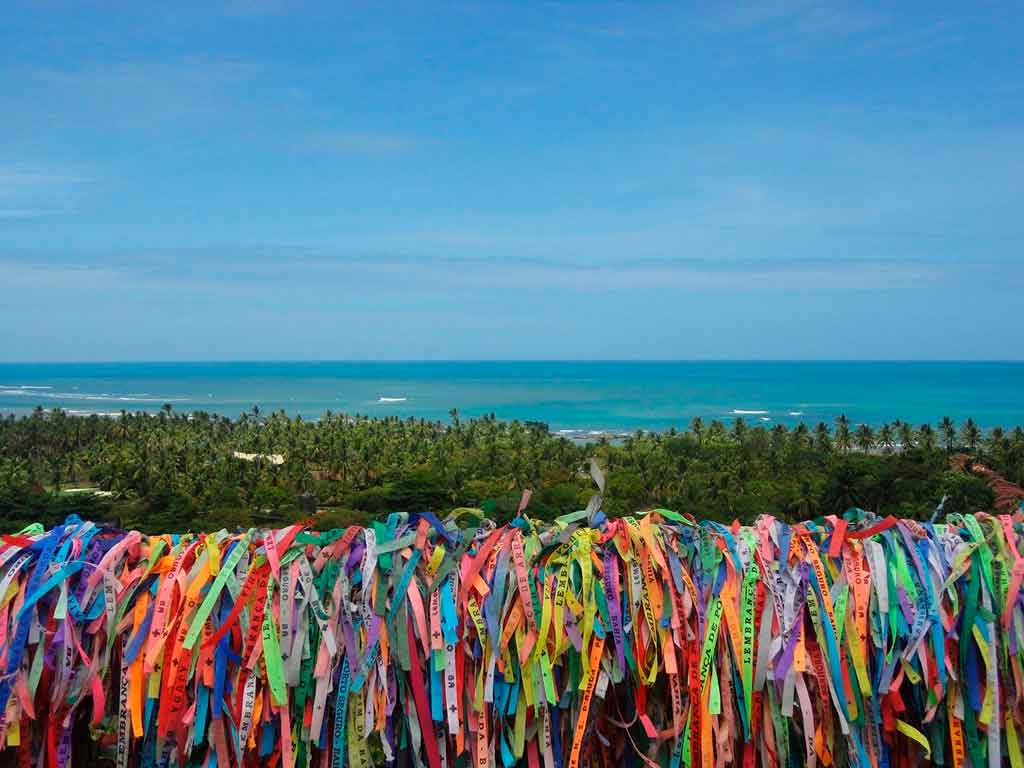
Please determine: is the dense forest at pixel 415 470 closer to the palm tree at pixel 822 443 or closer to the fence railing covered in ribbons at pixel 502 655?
the palm tree at pixel 822 443

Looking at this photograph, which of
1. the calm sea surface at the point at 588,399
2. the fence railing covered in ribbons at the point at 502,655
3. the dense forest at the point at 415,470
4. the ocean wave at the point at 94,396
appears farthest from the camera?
the ocean wave at the point at 94,396

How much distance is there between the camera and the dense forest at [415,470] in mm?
29453

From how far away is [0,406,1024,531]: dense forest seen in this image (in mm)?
29453

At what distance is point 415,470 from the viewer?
43531 millimetres

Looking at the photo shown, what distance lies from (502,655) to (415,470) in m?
41.8

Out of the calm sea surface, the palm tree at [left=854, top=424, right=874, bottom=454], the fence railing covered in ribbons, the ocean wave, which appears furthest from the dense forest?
the ocean wave

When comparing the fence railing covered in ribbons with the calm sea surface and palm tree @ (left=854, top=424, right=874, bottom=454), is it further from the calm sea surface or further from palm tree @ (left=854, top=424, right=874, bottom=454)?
the calm sea surface

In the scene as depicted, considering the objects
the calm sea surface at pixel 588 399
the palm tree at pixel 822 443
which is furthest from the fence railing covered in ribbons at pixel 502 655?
the calm sea surface at pixel 588 399

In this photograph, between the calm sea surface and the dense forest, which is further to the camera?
the calm sea surface

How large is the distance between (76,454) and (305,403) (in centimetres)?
6890

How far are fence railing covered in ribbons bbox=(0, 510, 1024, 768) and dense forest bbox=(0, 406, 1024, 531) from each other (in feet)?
59.5

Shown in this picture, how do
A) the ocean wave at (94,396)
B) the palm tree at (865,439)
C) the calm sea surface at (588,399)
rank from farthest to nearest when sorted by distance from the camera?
1. the ocean wave at (94,396)
2. the calm sea surface at (588,399)
3. the palm tree at (865,439)

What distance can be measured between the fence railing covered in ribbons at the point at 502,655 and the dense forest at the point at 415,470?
18148 millimetres

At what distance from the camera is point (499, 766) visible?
A: 2236 mm
